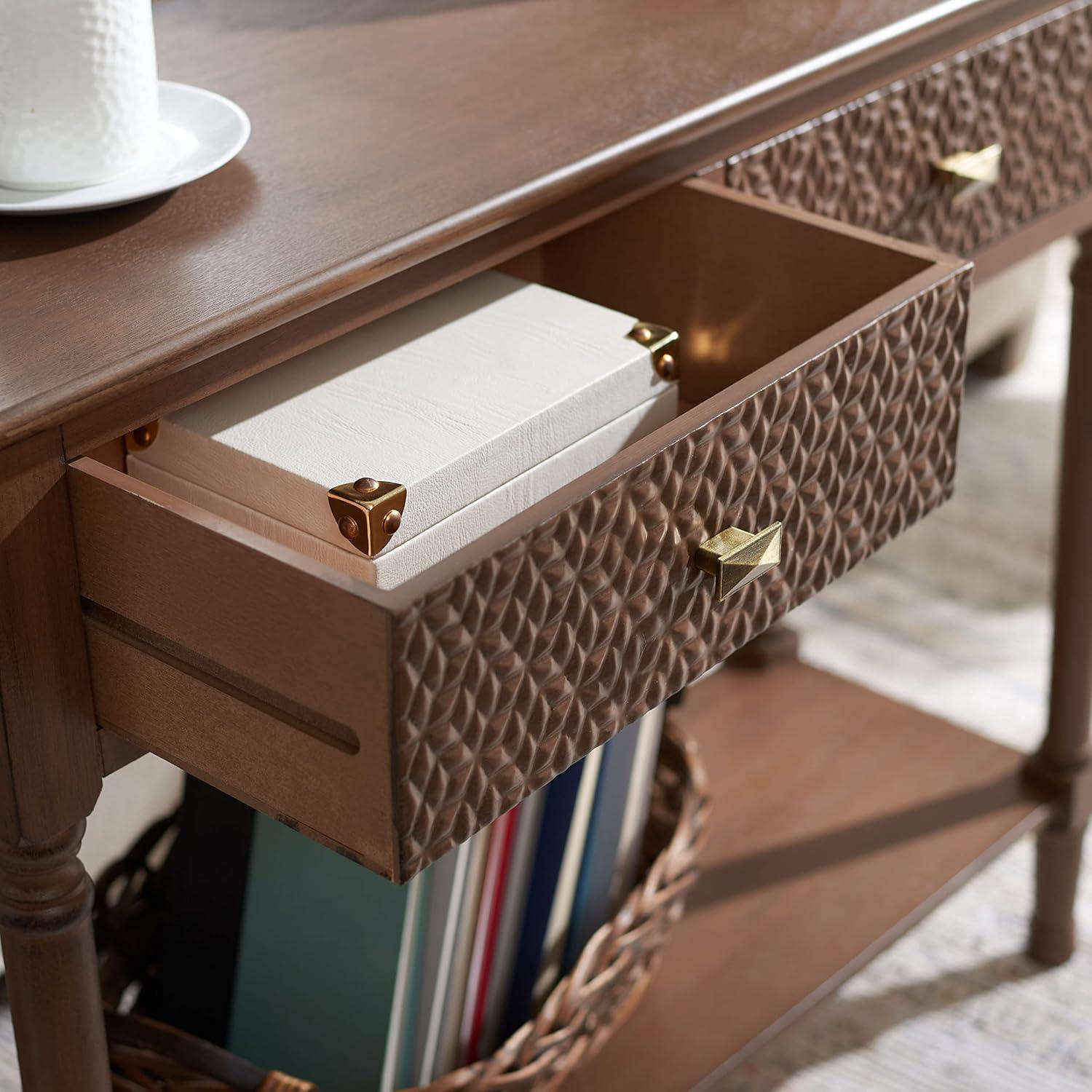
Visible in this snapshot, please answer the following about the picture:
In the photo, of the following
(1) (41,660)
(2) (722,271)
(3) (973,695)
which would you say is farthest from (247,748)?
(3) (973,695)

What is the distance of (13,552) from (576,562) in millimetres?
199

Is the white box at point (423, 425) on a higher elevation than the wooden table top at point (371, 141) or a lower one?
lower

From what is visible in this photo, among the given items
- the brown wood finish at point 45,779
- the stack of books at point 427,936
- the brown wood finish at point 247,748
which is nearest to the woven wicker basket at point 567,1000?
the stack of books at point 427,936

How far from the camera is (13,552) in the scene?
0.56 meters

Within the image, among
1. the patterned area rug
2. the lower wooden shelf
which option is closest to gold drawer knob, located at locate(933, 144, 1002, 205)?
the lower wooden shelf

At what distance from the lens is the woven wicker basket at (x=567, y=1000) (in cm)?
85

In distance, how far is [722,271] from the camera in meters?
0.79

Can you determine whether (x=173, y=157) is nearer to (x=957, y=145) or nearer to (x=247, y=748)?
Answer: (x=247, y=748)

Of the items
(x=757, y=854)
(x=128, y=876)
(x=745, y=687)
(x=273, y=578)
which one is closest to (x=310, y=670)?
(x=273, y=578)

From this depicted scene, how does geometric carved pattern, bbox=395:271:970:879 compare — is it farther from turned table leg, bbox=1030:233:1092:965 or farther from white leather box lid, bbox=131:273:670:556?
turned table leg, bbox=1030:233:1092:965

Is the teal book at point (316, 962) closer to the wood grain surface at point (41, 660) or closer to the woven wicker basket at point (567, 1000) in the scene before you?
the woven wicker basket at point (567, 1000)

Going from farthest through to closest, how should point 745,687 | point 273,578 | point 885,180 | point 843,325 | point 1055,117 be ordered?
point 745,687
point 1055,117
point 885,180
point 843,325
point 273,578

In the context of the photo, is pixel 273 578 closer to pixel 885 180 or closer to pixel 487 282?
pixel 487 282

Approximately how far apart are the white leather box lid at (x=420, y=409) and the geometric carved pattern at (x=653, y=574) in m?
0.07
